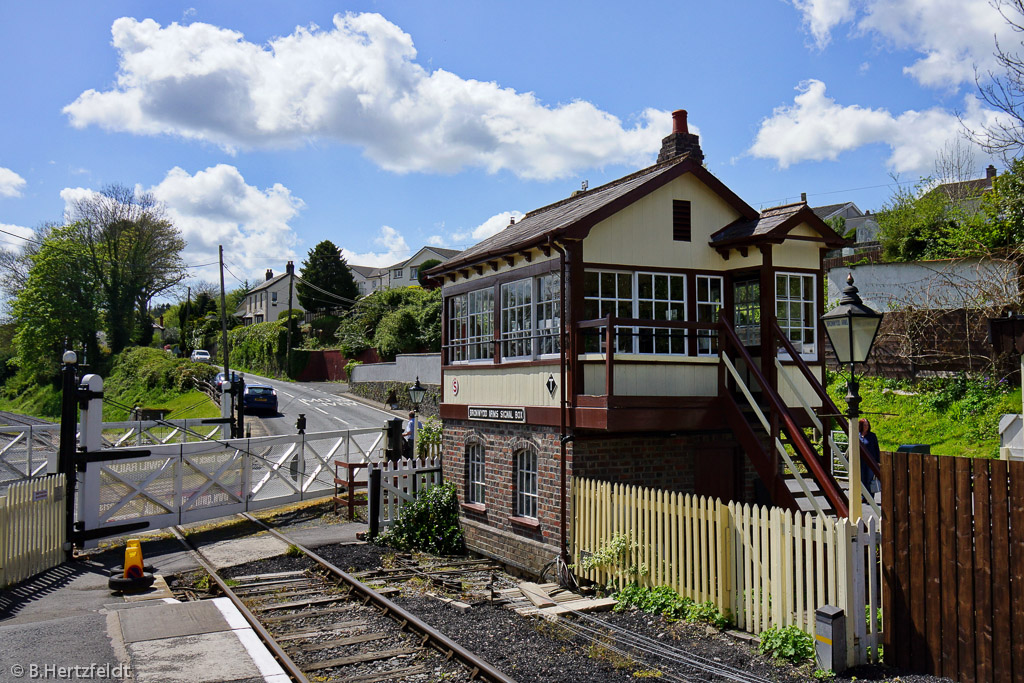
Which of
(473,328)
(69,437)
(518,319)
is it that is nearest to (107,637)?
(69,437)

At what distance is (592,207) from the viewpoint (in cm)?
1144

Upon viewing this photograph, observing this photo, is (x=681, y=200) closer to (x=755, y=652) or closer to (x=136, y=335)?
(x=755, y=652)

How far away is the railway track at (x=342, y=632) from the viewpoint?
7301 millimetres

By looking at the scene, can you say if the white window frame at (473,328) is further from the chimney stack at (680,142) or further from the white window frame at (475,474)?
the chimney stack at (680,142)

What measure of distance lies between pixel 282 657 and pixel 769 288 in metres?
7.96

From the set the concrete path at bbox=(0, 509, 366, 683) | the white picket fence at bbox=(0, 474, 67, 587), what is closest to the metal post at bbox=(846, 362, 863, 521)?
the concrete path at bbox=(0, 509, 366, 683)

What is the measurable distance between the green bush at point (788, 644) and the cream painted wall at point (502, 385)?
14.8 feet

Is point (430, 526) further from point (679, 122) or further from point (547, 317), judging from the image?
point (679, 122)

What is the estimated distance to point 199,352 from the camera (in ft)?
204

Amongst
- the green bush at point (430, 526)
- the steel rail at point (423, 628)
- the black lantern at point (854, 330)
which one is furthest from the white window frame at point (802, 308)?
the steel rail at point (423, 628)

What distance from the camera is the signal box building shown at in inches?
416

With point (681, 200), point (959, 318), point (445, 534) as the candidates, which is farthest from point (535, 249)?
point (959, 318)

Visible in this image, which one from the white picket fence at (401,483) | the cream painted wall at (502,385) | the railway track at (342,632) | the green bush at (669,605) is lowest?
the railway track at (342,632)

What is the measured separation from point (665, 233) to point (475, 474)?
5.42 meters
